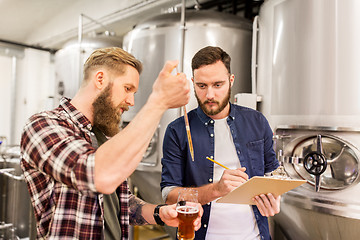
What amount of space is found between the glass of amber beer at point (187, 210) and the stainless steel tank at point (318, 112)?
2.64ft

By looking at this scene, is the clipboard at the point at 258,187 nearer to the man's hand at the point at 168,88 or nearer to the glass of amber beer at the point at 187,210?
the glass of amber beer at the point at 187,210

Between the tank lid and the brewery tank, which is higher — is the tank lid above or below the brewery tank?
above

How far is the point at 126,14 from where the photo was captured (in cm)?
322

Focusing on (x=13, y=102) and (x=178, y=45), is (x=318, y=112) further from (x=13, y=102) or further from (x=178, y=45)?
(x=13, y=102)

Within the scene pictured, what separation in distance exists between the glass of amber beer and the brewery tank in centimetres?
130

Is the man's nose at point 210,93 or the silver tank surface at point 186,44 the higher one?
the silver tank surface at point 186,44

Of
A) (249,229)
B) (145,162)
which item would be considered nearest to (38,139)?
(249,229)

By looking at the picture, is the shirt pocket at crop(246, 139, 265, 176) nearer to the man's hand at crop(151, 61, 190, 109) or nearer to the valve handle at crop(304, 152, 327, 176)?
Result: the valve handle at crop(304, 152, 327, 176)

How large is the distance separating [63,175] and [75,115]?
256mm

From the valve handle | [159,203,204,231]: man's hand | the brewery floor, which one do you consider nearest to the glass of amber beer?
[159,203,204,231]: man's hand

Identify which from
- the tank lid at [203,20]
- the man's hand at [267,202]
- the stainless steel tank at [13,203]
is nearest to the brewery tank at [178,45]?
the tank lid at [203,20]

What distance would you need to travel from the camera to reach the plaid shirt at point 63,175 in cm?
75

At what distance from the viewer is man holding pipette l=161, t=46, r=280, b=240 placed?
4.32 feet

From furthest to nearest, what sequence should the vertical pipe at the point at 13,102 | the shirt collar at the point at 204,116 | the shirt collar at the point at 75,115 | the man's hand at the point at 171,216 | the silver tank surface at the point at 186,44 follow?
1. the vertical pipe at the point at 13,102
2. the silver tank surface at the point at 186,44
3. the shirt collar at the point at 204,116
4. the man's hand at the point at 171,216
5. the shirt collar at the point at 75,115
